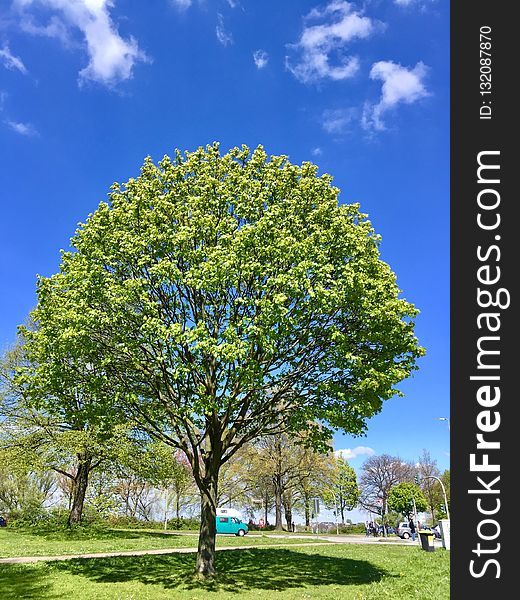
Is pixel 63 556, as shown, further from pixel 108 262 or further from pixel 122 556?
pixel 108 262

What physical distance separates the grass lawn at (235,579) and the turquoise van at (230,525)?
21.3 m

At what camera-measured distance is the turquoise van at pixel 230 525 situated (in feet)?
138

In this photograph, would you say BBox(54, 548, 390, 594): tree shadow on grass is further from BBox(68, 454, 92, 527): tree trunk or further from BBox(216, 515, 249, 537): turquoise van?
BBox(216, 515, 249, 537): turquoise van

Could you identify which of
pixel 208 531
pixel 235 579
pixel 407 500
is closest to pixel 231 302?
pixel 208 531

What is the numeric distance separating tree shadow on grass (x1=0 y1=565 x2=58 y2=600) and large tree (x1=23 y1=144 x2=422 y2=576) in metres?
4.71

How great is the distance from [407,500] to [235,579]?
5208 cm

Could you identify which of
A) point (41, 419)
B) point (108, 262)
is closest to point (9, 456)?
point (41, 419)

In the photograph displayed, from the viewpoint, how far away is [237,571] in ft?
58.0

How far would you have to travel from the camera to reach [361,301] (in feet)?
48.5

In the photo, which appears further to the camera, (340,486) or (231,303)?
(340,486)

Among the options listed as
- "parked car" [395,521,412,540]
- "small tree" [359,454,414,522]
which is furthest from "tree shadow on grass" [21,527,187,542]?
"small tree" [359,454,414,522]

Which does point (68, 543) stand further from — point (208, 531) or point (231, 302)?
point (231, 302)

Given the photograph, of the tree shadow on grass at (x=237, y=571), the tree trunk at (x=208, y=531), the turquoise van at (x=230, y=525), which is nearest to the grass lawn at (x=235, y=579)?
the tree shadow on grass at (x=237, y=571)

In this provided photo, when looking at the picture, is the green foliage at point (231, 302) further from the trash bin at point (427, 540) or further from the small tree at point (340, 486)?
the small tree at point (340, 486)
